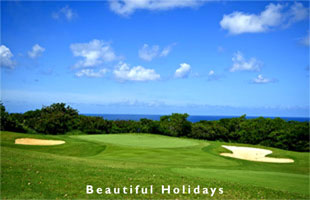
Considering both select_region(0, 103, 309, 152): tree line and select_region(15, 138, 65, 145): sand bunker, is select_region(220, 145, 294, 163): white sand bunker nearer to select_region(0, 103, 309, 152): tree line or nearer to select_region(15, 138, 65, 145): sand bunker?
select_region(0, 103, 309, 152): tree line

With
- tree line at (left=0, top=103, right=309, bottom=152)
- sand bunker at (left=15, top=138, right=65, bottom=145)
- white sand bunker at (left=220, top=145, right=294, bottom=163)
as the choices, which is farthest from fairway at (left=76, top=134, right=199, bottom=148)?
tree line at (left=0, top=103, right=309, bottom=152)

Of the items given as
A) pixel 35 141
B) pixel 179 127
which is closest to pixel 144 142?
pixel 35 141

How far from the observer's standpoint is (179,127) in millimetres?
49562

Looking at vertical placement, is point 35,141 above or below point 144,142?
above

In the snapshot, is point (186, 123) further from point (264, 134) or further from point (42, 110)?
point (42, 110)

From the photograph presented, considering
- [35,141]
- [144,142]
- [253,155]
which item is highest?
[35,141]

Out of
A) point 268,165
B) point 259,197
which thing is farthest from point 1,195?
point 268,165

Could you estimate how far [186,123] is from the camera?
49.8m

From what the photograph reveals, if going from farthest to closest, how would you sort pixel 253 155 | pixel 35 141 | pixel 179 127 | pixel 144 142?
pixel 179 127 < pixel 144 142 < pixel 35 141 < pixel 253 155

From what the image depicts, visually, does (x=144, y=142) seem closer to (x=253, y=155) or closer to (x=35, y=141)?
(x=35, y=141)

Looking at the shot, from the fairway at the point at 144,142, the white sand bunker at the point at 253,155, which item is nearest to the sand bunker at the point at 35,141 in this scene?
the fairway at the point at 144,142

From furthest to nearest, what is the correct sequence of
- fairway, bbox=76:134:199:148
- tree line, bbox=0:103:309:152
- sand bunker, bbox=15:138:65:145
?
tree line, bbox=0:103:309:152 < fairway, bbox=76:134:199:148 < sand bunker, bbox=15:138:65:145

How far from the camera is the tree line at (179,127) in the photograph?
42.5 m

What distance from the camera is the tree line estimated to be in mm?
42531
